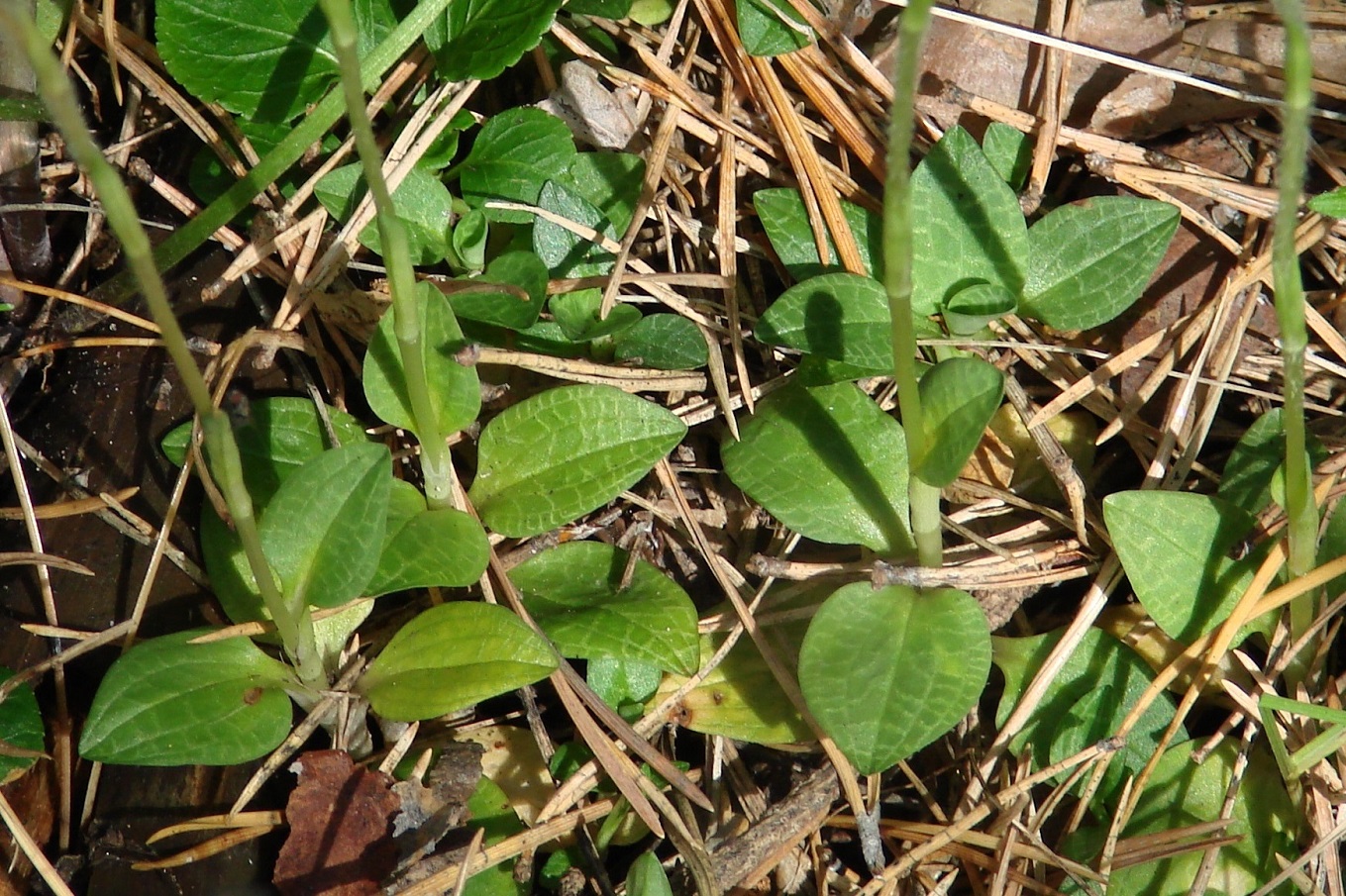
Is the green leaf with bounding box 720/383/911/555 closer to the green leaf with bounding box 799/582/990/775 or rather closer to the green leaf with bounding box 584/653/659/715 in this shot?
the green leaf with bounding box 799/582/990/775

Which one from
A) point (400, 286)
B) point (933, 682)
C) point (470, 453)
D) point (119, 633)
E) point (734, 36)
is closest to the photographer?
point (400, 286)

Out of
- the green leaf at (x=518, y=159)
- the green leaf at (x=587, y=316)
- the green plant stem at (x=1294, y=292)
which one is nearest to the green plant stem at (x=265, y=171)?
the green leaf at (x=518, y=159)

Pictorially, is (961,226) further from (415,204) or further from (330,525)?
(330,525)

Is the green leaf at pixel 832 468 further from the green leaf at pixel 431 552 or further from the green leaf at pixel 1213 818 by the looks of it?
the green leaf at pixel 1213 818

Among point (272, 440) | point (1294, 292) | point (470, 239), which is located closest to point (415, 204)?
point (470, 239)

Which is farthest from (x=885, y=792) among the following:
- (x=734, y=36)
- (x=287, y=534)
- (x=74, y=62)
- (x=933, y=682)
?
(x=74, y=62)

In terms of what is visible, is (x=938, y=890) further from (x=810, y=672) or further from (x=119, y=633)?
(x=119, y=633)
